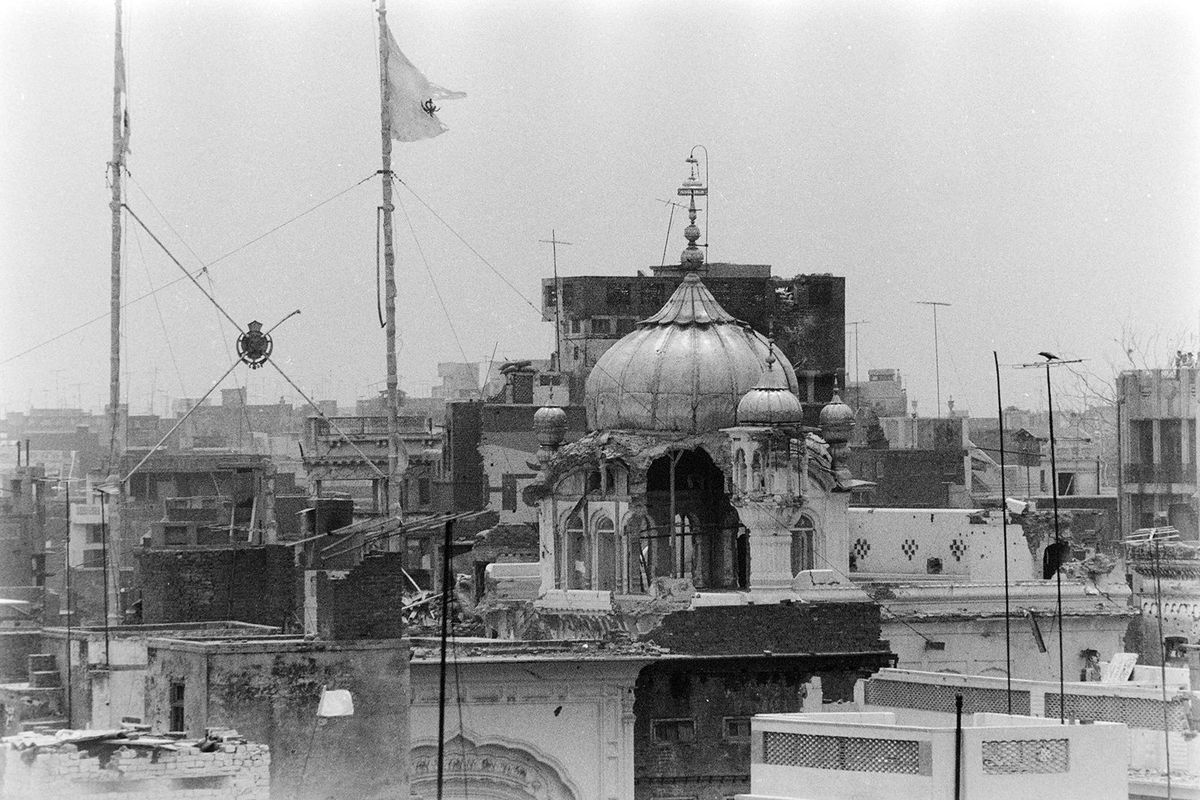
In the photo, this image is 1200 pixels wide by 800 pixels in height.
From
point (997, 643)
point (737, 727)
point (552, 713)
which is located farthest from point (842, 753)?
point (997, 643)

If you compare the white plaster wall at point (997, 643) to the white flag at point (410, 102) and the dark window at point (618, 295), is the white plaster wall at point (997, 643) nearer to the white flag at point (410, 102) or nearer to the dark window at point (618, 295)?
the white flag at point (410, 102)

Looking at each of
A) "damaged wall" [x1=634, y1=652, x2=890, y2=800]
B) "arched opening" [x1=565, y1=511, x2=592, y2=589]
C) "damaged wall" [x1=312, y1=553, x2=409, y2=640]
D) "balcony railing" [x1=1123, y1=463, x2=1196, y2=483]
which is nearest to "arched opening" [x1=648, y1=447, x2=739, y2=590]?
"arched opening" [x1=565, y1=511, x2=592, y2=589]

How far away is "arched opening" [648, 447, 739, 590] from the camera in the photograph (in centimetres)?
4772

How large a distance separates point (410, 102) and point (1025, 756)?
1750cm

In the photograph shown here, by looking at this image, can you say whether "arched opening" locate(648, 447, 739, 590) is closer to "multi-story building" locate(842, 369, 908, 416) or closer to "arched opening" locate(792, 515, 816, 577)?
"arched opening" locate(792, 515, 816, 577)

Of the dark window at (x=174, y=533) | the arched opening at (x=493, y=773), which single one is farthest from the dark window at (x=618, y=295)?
the arched opening at (x=493, y=773)

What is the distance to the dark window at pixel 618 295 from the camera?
7156 cm

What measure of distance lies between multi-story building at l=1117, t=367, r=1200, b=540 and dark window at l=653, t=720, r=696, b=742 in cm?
1926

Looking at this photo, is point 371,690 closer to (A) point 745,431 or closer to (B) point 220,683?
(B) point 220,683

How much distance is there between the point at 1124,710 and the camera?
112 ft

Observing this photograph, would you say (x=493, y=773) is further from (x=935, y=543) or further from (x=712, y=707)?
(x=935, y=543)

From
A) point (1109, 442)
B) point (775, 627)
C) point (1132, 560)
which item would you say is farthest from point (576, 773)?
point (1109, 442)

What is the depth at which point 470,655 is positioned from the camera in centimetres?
3812

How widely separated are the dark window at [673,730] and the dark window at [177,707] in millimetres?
10839
